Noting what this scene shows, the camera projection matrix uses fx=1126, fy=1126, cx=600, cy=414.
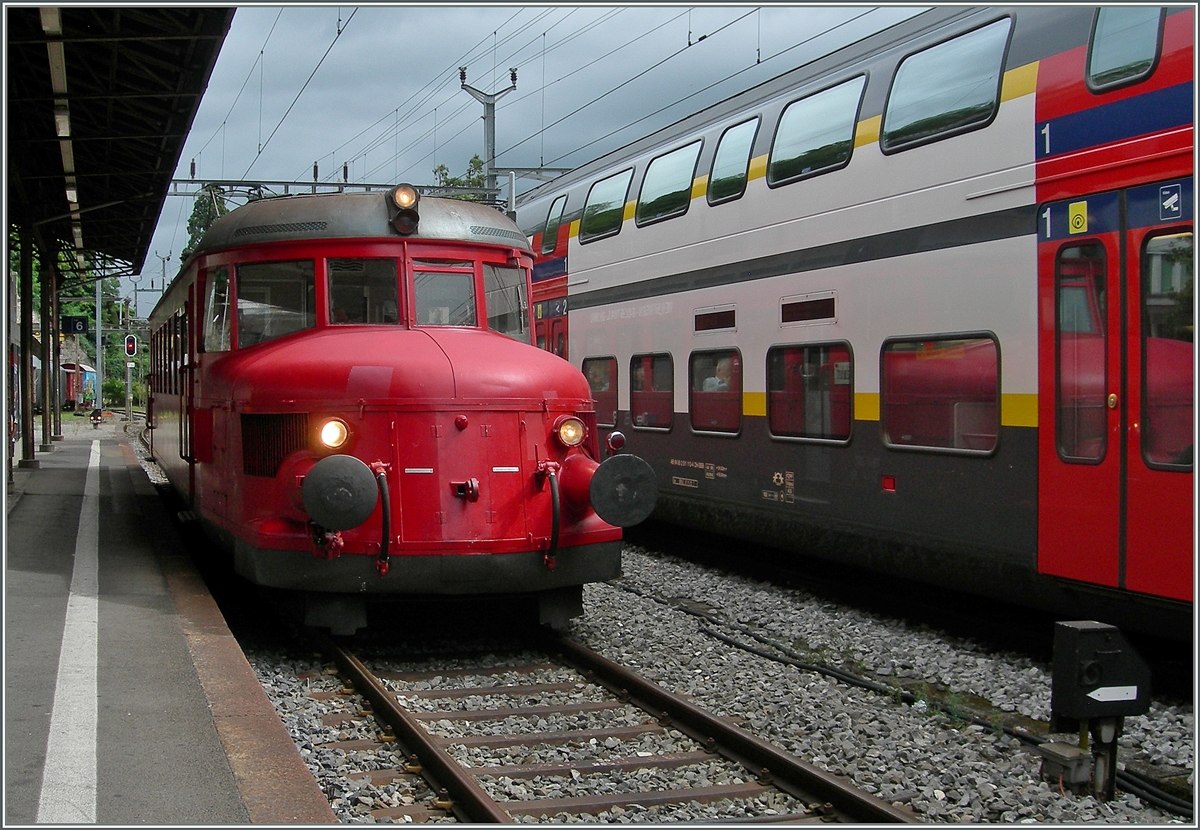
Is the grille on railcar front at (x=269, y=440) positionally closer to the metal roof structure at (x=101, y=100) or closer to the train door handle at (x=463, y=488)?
the train door handle at (x=463, y=488)

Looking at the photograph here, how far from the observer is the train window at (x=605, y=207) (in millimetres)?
12789

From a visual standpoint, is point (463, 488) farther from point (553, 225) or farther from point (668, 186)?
point (553, 225)

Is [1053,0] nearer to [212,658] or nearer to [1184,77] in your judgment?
[1184,77]

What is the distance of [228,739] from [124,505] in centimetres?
962

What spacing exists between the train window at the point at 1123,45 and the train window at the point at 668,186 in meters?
4.96

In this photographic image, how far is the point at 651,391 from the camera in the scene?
12.3m

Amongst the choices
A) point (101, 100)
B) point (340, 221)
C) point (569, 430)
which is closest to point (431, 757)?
point (569, 430)

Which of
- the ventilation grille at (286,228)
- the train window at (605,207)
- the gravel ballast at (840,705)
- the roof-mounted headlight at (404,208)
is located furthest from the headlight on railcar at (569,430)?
the train window at (605,207)

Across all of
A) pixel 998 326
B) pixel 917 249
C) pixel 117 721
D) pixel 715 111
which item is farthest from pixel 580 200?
pixel 117 721

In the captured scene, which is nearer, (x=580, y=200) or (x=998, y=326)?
(x=998, y=326)

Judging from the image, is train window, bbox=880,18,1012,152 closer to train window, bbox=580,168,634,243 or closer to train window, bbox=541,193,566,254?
train window, bbox=580,168,634,243

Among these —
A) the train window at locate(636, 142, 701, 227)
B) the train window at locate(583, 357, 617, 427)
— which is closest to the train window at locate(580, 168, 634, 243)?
the train window at locate(636, 142, 701, 227)

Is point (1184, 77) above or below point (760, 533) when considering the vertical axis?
above

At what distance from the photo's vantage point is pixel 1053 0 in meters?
7.00
